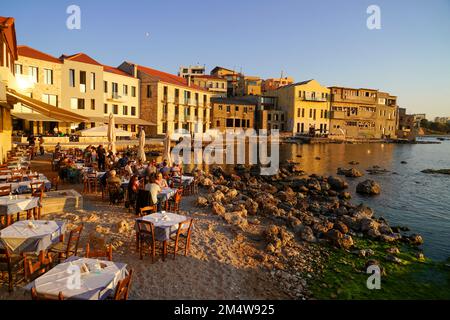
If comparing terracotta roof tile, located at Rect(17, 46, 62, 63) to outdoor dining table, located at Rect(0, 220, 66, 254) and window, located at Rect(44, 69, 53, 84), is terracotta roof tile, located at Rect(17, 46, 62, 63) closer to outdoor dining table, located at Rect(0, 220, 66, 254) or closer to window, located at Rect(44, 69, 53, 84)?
window, located at Rect(44, 69, 53, 84)

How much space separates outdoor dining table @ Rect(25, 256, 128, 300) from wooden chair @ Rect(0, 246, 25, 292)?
53.2 inches

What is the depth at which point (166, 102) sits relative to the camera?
5350 cm

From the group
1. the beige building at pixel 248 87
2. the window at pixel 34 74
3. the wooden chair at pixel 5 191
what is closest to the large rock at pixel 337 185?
the wooden chair at pixel 5 191

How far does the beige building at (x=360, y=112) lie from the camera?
8176 centimetres

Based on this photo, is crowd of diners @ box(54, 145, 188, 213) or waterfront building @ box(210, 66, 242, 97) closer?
crowd of diners @ box(54, 145, 188, 213)

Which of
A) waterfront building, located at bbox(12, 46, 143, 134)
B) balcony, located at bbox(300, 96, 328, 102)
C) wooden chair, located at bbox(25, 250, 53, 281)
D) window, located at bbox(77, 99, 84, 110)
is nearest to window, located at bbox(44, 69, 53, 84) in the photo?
waterfront building, located at bbox(12, 46, 143, 134)

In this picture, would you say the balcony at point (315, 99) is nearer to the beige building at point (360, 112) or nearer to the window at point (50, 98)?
the beige building at point (360, 112)

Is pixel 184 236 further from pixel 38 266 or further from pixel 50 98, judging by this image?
pixel 50 98

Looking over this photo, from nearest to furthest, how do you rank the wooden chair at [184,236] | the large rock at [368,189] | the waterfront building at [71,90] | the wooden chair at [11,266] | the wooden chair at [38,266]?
the wooden chair at [38,266]
the wooden chair at [11,266]
the wooden chair at [184,236]
the large rock at [368,189]
the waterfront building at [71,90]

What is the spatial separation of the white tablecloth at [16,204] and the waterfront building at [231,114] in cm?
5795

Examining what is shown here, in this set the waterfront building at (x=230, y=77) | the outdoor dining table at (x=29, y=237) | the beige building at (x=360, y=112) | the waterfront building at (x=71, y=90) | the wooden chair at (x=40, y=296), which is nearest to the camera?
the wooden chair at (x=40, y=296)

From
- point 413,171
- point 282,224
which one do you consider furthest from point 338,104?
point 282,224

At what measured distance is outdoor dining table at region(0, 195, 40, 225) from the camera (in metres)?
8.75

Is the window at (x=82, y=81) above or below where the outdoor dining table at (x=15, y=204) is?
above
